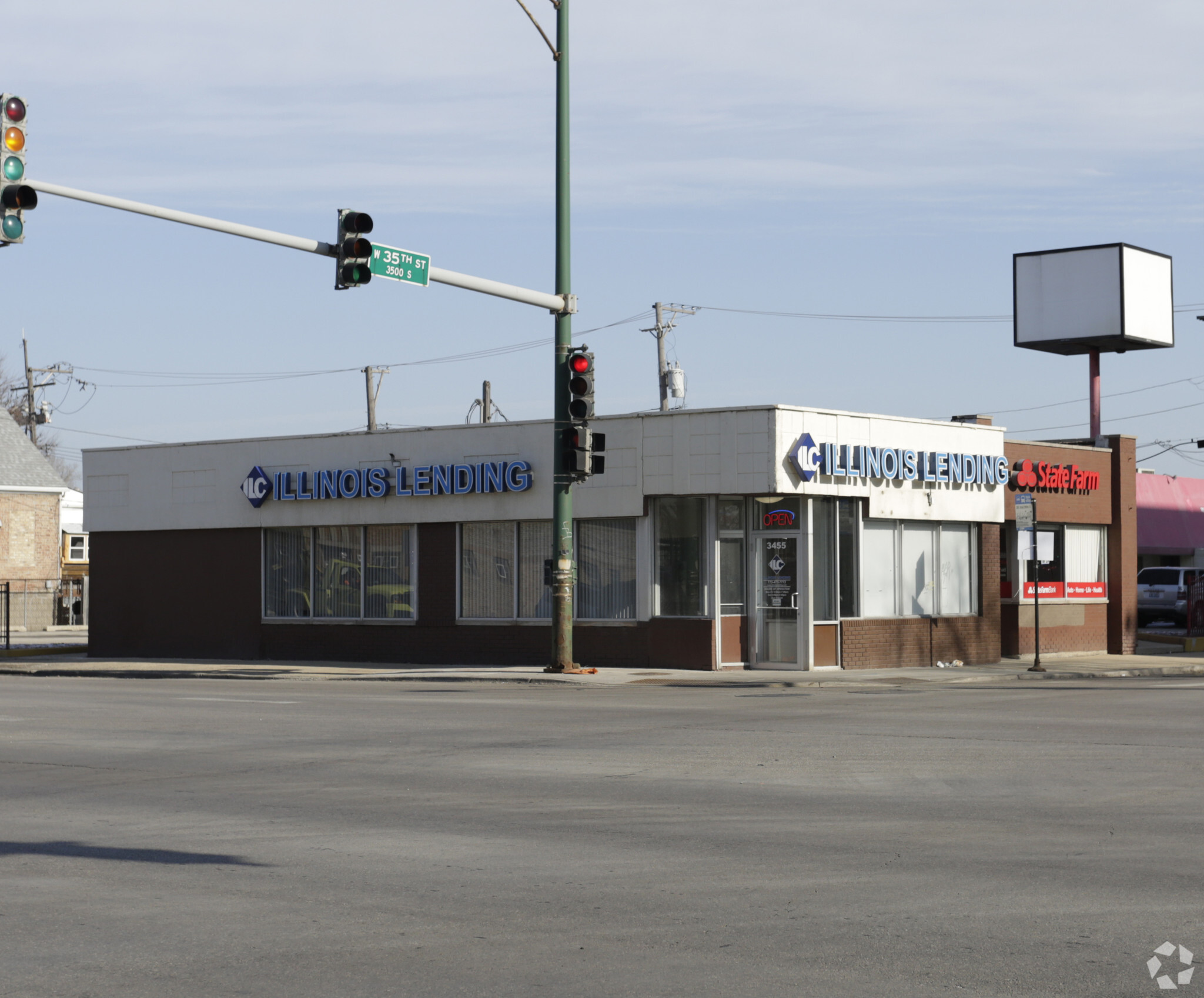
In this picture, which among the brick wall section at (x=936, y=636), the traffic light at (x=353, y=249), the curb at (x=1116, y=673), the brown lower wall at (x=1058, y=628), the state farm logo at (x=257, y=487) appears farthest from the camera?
the brown lower wall at (x=1058, y=628)

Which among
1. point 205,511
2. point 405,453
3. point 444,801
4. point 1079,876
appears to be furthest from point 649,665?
Answer: point 1079,876

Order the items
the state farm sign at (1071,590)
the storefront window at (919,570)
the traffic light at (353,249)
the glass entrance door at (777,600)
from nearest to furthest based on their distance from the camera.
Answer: the traffic light at (353,249) < the glass entrance door at (777,600) < the storefront window at (919,570) < the state farm sign at (1071,590)

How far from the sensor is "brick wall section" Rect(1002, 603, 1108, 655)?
33.6m

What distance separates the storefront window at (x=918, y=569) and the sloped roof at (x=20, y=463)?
40159mm

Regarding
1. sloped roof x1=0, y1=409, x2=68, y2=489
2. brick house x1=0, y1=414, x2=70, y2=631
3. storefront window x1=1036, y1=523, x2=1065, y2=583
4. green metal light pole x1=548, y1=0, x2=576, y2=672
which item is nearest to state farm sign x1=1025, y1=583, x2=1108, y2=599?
storefront window x1=1036, y1=523, x2=1065, y2=583

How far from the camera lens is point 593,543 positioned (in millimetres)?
29609

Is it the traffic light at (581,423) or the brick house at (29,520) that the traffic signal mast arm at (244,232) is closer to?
the traffic light at (581,423)

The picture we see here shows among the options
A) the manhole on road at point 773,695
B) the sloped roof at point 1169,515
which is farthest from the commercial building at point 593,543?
the sloped roof at point 1169,515

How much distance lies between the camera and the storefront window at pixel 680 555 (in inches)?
1118

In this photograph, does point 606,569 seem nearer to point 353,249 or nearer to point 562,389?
point 562,389

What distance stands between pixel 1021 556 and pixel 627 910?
21942mm

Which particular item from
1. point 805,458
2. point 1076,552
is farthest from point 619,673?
point 1076,552

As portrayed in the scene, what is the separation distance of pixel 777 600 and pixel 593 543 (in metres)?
3.69

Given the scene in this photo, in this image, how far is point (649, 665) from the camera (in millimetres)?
28484
